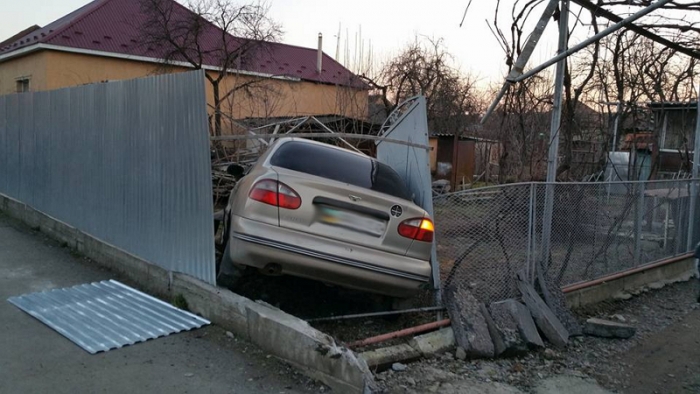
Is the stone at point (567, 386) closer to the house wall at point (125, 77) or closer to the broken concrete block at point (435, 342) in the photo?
the broken concrete block at point (435, 342)

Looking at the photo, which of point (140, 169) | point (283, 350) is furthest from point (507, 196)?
point (140, 169)

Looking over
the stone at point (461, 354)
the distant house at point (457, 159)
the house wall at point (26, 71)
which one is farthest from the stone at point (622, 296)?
the house wall at point (26, 71)

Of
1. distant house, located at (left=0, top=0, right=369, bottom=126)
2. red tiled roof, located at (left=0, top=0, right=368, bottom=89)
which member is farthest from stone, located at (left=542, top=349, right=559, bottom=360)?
red tiled roof, located at (left=0, top=0, right=368, bottom=89)

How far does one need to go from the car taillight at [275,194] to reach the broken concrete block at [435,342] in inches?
62.6

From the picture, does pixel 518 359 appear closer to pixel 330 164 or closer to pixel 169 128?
pixel 330 164

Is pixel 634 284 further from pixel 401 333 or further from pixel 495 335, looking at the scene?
pixel 401 333

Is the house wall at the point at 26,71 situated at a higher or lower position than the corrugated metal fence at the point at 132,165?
higher

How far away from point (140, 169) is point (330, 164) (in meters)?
2.42

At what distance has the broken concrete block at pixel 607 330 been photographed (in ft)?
19.4

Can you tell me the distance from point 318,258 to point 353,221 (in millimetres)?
465

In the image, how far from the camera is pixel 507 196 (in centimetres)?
607

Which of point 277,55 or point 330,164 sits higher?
point 277,55

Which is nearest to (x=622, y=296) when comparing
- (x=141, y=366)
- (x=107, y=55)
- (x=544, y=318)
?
(x=544, y=318)

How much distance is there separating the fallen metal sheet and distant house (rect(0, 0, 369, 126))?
12.5 metres
